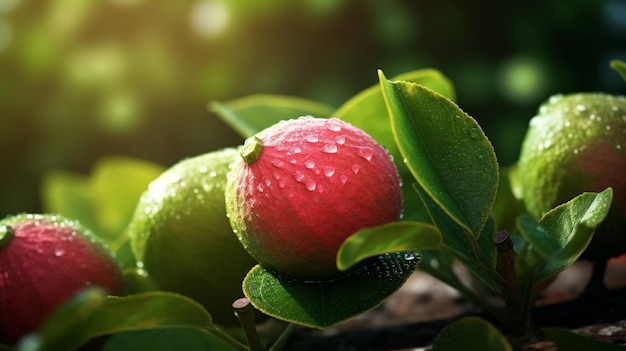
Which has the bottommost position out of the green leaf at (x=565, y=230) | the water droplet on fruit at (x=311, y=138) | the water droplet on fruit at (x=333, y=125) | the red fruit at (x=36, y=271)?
the red fruit at (x=36, y=271)

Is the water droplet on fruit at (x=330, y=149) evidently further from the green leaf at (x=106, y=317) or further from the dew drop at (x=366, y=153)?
the green leaf at (x=106, y=317)

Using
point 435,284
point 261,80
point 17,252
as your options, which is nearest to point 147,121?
point 261,80

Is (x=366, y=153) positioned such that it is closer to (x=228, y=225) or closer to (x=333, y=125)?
(x=333, y=125)

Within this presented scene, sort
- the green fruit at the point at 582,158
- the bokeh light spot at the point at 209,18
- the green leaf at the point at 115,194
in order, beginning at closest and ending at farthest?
the green fruit at the point at 582,158, the green leaf at the point at 115,194, the bokeh light spot at the point at 209,18

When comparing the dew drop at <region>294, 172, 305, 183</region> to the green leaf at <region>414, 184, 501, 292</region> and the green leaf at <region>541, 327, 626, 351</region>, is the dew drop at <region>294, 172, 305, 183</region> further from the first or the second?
the green leaf at <region>541, 327, 626, 351</region>

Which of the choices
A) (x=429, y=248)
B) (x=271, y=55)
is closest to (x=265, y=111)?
(x=429, y=248)

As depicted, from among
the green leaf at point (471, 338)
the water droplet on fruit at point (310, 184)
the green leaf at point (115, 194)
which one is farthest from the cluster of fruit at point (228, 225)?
the green leaf at point (115, 194)

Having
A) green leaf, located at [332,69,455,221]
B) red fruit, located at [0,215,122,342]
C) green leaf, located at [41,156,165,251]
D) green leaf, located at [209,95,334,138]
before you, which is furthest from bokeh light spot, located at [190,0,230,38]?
red fruit, located at [0,215,122,342]

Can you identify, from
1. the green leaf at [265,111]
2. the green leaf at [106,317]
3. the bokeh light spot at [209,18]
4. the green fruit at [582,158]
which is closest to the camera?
the green leaf at [106,317]
